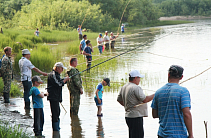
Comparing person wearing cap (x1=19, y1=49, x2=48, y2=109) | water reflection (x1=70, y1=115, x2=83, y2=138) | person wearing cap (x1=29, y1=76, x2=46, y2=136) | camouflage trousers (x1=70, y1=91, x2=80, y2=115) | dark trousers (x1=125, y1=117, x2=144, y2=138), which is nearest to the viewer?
dark trousers (x1=125, y1=117, x2=144, y2=138)

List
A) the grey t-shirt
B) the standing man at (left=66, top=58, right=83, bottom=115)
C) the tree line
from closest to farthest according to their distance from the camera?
the grey t-shirt → the standing man at (left=66, top=58, right=83, bottom=115) → the tree line

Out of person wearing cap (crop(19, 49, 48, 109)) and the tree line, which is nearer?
person wearing cap (crop(19, 49, 48, 109))

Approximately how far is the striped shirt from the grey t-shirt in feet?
2.94

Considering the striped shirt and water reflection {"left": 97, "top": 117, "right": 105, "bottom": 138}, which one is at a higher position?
the striped shirt

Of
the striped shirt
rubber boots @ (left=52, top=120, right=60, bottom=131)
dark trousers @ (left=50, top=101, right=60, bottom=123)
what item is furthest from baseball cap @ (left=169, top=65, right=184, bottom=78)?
rubber boots @ (left=52, top=120, right=60, bottom=131)

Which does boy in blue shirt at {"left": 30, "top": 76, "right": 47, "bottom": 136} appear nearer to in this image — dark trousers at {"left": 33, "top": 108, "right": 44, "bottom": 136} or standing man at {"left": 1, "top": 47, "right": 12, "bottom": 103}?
dark trousers at {"left": 33, "top": 108, "right": 44, "bottom": 136}

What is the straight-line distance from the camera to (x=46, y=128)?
22.3 ft

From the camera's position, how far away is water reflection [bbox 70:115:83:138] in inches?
250

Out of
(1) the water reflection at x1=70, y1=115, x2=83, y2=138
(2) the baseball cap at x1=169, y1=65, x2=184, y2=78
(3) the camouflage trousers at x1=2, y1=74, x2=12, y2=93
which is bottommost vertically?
(1) the water reflection at x1=70, y1=115, x2=83, y2=138

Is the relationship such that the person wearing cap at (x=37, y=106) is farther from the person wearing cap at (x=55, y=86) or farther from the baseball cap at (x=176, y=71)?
the baseball cap at (x=176, y=71)

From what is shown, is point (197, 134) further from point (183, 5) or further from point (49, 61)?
point (183, 5)

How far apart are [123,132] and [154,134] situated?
623mm

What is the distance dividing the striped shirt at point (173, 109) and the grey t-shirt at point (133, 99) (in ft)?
2.94

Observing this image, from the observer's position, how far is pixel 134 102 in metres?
4.61
